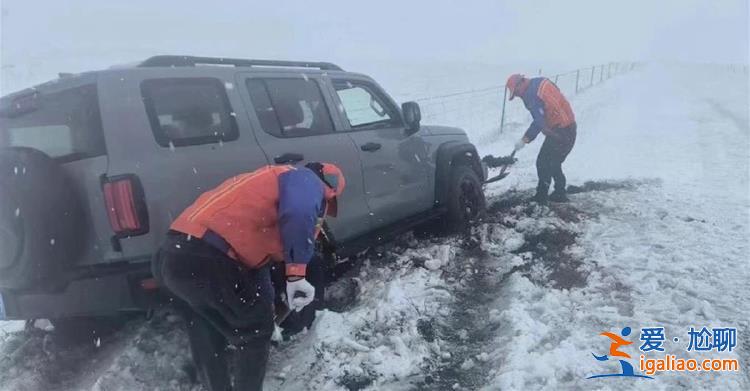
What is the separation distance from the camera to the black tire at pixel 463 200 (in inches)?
223

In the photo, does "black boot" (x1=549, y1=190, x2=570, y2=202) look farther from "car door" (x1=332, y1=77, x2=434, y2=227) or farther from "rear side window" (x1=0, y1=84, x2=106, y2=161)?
"rear side window" (x1=0, y1=84, x2=106, y2=161)

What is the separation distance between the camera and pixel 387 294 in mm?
4281

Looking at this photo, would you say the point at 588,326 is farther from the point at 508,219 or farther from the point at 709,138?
the point at 709,138

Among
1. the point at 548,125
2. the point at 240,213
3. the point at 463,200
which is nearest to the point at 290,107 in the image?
the point at 240,213

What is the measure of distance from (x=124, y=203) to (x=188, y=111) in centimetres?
77

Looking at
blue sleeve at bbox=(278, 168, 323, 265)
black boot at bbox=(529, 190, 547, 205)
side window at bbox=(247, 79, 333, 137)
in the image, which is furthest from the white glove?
black boot at bbox=(529, 190, 547, 205)

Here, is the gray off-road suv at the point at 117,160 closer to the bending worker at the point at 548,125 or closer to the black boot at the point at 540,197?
the bending worker at the point at 548,125

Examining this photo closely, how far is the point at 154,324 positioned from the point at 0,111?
1.77 metres

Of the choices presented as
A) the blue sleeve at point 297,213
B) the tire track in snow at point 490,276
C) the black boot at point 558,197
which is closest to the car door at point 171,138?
the blue sleeve at point 297,213

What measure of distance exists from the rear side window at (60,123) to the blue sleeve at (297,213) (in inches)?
45.5

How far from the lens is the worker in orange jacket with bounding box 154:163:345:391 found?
2631 mm

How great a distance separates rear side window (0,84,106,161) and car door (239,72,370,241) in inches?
39.3

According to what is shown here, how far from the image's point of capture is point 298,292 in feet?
8.89

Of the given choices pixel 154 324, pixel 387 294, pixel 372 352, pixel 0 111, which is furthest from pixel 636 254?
pixel 0 111
